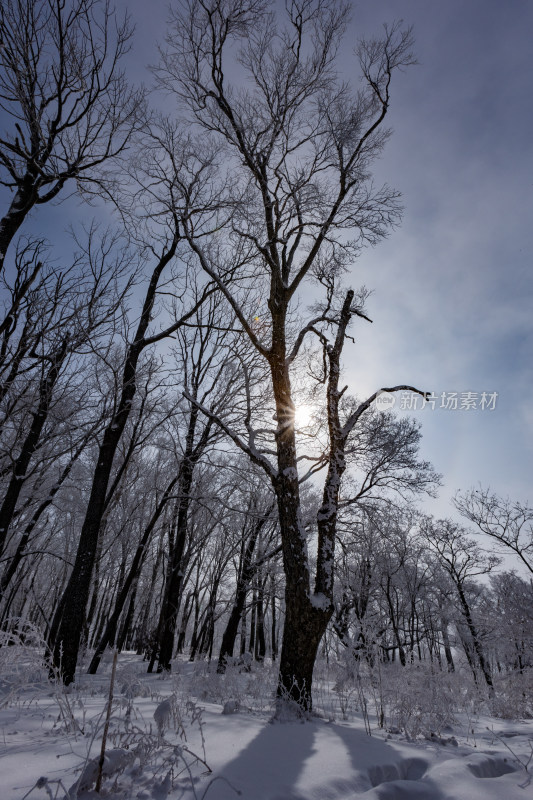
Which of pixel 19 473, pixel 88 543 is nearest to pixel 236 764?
pixel 88 543

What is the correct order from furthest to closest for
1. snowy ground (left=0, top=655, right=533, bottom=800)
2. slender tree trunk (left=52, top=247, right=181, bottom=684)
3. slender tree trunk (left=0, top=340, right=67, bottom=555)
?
1. slender tree trunk (left=0, top=340, right=67, bottom=555)
2. slender tree trunk (left=52, top=247, right=181, bottom=684)
3. snowy ground (left=0, top=655, right=533, bottom=800)

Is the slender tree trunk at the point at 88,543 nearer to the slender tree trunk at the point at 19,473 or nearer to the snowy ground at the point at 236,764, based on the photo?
the slender tree trunk at the point at 19,473

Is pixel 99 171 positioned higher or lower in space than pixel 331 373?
higher

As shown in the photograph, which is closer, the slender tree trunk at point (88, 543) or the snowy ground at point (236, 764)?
the snowy ground at point (236, 764)

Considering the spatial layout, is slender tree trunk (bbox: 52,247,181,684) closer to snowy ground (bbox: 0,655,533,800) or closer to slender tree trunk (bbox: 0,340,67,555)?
slender tree trunk (bbox: 0,340,67,555)

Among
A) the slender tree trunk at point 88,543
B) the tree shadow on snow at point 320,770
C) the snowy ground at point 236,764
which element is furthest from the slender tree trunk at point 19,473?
the tree shadow on snow at point 320,770

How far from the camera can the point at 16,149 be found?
3910 mm

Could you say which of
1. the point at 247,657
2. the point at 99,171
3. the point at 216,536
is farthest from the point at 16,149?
the point at 216,536

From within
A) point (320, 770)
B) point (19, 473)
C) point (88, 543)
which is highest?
point (19, 473)

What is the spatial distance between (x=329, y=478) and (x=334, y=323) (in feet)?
11.2

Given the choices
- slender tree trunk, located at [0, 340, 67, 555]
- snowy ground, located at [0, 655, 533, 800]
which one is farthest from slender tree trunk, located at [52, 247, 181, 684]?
snowy ground, located at [0, 655, 533, 800]

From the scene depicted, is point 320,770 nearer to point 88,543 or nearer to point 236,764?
point 236,764

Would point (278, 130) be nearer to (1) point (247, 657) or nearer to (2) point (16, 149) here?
(2) point (16, 149)

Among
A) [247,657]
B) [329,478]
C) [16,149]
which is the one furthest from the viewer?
[247,657]
